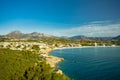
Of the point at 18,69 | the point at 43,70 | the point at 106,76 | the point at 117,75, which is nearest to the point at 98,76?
the point at 106,76

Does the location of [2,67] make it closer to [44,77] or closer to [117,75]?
[44,77]

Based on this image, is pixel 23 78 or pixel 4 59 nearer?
pixel 23 78

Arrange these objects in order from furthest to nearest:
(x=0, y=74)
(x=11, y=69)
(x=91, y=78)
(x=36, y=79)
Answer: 1. (x=91, y=78)
2. (x=11, y=69)
3. (x=0, y=74)
4. (x=36, y=79)

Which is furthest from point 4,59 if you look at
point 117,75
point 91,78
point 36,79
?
point 117,75

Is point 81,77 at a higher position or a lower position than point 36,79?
lower

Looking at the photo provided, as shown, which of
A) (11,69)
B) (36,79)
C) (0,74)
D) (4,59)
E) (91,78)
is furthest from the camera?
(91,78)

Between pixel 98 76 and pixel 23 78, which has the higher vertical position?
pixel 23 78

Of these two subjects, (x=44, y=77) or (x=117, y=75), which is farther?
(x=117, y=75)

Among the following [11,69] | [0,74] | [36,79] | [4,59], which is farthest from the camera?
[4,59]

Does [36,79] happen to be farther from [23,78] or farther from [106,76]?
[106,76]
